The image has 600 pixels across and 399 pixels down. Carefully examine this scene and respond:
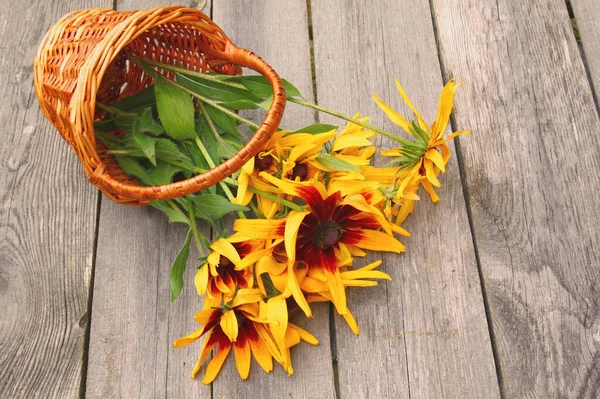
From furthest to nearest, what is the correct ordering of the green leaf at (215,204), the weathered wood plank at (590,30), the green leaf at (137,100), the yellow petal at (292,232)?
the weathered wood plank at (590,30), the green leaf at (137,100), the green leaf at (215,204), the yellow petal at (292,232)

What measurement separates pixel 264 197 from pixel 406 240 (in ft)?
0.85

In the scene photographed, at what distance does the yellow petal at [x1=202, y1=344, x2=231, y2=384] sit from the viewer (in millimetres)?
979

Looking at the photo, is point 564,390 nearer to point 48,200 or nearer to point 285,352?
point 285,352

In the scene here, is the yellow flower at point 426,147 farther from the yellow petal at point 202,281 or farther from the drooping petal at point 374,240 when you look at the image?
the yellow petal at point 202,281

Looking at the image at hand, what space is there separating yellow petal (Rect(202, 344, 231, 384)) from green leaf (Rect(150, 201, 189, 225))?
0.20 m

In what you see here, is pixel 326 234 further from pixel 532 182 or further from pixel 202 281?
pixel 532 182

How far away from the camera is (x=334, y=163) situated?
0.97 meters

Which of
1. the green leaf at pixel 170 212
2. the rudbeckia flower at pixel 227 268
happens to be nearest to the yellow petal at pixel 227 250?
the rudbeckia flower at pixel 227 268

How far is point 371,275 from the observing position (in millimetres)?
963

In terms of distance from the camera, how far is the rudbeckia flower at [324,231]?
2.93 ft

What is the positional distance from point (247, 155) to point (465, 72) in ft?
1.81

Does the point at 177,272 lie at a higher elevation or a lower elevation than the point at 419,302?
higher

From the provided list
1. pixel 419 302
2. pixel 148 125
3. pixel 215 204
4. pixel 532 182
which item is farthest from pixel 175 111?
pixel 532 182

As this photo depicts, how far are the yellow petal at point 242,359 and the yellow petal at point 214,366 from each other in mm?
16
